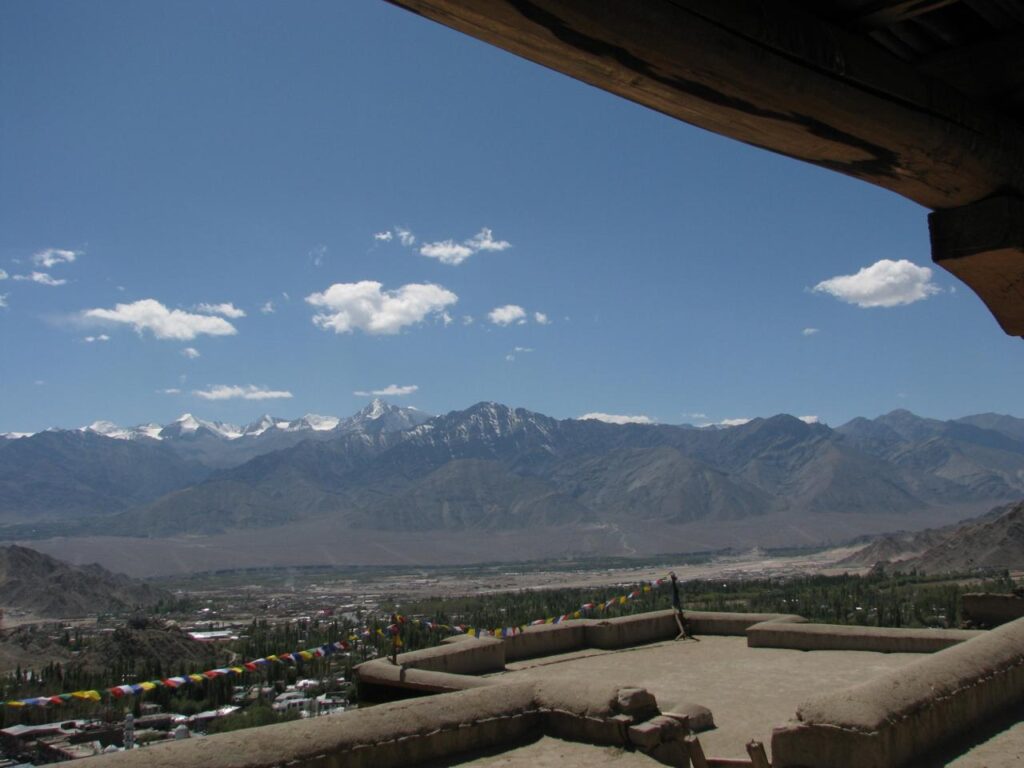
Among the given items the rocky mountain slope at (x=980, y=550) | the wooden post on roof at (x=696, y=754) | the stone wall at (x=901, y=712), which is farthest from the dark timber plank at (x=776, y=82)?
the rocky mountain slope at (x=980, y=550)

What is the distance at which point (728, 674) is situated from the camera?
33.3 ft

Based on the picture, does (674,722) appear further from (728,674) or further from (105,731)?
(105,731)

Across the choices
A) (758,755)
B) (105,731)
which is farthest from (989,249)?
(105,731)

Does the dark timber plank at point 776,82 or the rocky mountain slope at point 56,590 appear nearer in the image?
the dark timber plank at point 776,82

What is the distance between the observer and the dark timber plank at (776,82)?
2.72m

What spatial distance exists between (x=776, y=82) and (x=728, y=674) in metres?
8.22

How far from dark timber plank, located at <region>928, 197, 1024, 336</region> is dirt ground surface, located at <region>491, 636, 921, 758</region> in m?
3.99

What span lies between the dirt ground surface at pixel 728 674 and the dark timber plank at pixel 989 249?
13.1ft

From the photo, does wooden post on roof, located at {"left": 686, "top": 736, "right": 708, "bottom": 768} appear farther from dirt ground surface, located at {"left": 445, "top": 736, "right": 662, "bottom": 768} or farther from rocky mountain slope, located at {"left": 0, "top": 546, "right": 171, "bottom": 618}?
rocky mountain slope, located at {"left": 0, "top": 546, "right": 171, "bottom": 618}

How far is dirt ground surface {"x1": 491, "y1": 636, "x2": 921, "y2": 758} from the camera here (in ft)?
26.1

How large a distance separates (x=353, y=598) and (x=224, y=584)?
42.4 metres

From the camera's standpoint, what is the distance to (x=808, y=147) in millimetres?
3549

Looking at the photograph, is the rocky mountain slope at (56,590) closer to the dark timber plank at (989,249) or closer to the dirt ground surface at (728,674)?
the dirt ground surface at (728,674)

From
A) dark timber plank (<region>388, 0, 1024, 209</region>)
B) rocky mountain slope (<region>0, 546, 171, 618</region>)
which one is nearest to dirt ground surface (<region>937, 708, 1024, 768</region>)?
dark timber plank (<region>388, 0, 1024, 209</region>)
